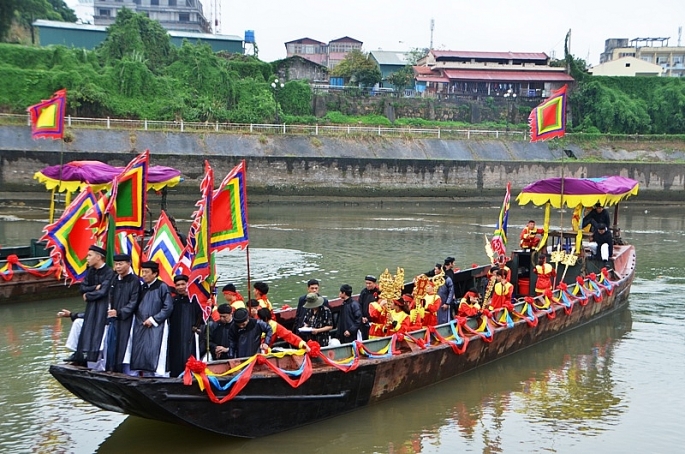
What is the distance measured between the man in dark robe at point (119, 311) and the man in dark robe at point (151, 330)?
80mm

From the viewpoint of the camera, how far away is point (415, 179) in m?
41.6

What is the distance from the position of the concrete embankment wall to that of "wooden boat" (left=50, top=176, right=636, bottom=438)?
25.7 meters

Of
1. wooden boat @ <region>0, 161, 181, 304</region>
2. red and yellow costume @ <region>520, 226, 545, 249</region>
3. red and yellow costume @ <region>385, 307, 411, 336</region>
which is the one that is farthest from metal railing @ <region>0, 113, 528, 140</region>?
red and yellow costume @ <region>385, 307, 411, 336</region>

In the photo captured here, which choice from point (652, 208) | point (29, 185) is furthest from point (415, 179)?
point (29, 185)

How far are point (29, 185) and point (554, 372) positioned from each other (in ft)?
91.0

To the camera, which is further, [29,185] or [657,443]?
[29,185]

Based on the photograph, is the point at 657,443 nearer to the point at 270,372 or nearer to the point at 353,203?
the point at 270,372

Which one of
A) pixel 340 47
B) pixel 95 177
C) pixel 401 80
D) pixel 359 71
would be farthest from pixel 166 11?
pixel 95 177

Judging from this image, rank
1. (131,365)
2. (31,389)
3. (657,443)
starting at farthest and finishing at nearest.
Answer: (31,389), (657,443), (131,365)

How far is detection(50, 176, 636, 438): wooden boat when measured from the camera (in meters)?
8.45

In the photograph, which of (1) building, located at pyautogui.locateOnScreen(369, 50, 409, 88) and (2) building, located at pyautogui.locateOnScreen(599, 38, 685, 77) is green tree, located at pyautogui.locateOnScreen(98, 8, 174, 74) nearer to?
(1) building, located at pyautogui.locateOnScreen(369, 50, 409, 88)

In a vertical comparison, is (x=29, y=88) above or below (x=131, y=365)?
above

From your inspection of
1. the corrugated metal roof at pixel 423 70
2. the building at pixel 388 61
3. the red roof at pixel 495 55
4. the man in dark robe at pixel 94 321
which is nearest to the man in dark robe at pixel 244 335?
the man in dark robe at pixel 94 321

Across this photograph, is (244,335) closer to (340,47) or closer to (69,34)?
(69,34)
